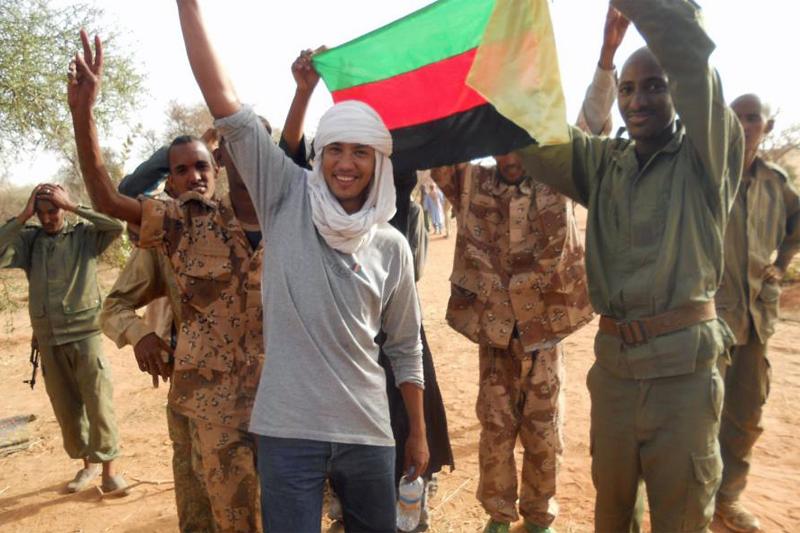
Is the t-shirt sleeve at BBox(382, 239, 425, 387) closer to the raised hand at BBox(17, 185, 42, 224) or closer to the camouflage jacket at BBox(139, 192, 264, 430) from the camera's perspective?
the camouflage jacket at BBox(139, 192, 264, 430)

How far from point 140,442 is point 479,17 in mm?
4870

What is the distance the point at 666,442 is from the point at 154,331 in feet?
8.09

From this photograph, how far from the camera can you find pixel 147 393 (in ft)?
24.0

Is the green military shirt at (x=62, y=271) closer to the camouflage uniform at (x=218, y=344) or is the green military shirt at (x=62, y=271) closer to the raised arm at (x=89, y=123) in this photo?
the camouflage uniform at (x=218, y=344)

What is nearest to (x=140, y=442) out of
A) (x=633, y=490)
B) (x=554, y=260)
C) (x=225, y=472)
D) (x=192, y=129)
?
(x=225, y=472)

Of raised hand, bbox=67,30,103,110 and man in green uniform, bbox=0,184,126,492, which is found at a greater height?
raised hand, bbox=67,30,103,110

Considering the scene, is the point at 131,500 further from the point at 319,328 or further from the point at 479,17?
the point at 479,17

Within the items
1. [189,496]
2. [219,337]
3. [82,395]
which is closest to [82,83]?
[219,337]

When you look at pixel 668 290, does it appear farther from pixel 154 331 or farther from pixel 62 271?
pixel 62 271

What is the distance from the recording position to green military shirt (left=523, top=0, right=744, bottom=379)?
7.54 ft

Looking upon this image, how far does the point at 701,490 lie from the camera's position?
2498mm

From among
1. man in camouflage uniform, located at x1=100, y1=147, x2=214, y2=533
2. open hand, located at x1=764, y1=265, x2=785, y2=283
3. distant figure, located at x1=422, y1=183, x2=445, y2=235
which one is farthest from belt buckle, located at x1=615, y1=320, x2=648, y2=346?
distant figure, located at x1=422, y1=183, x2=445, y2=235

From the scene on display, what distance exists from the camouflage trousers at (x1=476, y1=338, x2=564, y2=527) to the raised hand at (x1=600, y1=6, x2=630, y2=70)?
1.65 meters

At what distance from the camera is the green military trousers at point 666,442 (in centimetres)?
248
